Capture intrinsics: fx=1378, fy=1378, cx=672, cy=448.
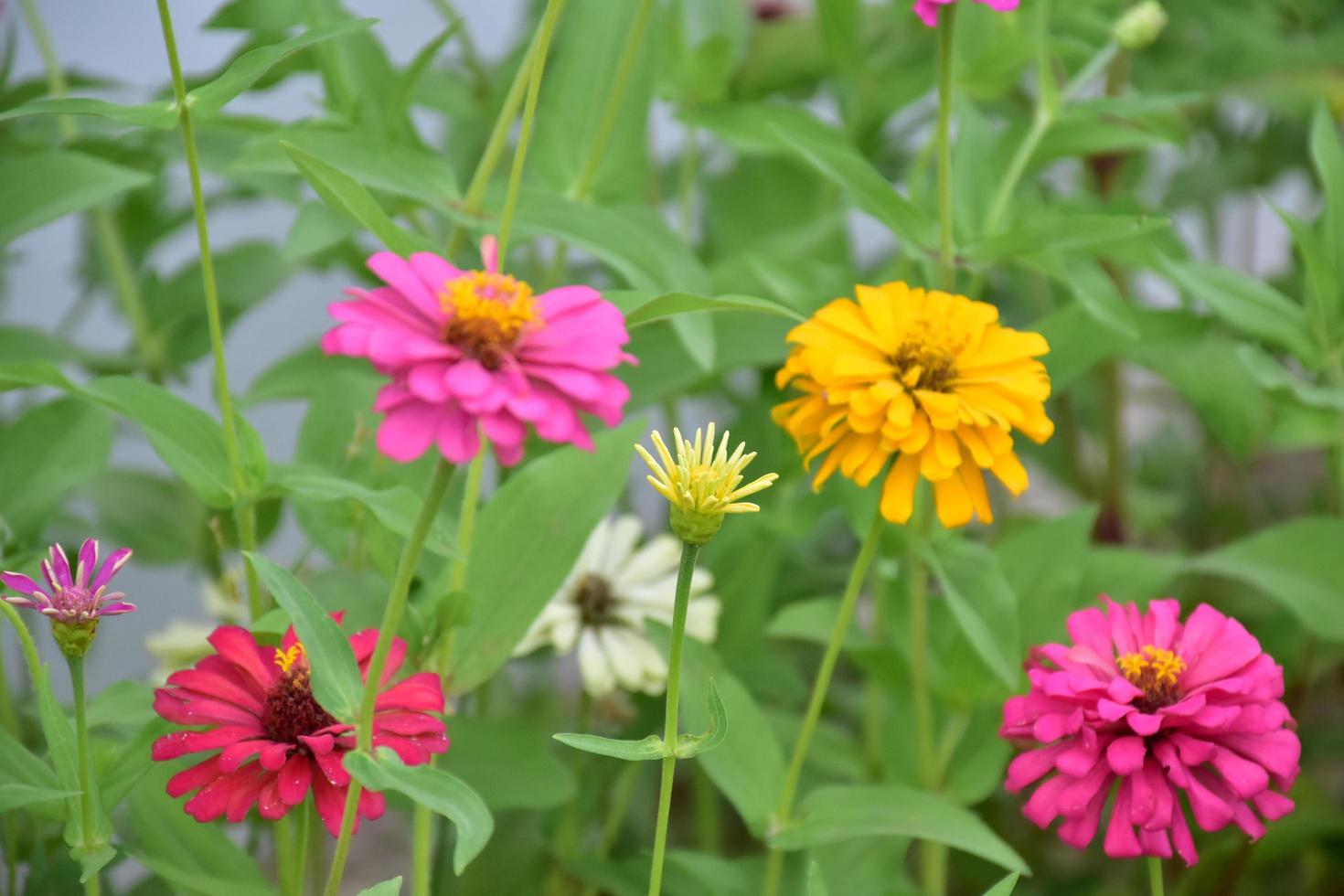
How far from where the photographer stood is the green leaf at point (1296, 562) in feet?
1.83

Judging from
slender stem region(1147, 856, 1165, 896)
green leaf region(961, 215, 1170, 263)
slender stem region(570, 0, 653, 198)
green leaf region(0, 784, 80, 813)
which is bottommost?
green leaf region(0, 784, 80, 813)

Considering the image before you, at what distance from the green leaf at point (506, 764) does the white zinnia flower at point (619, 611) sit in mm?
49

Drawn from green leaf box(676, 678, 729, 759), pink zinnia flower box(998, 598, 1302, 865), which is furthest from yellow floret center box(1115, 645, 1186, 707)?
green leaf box(676, 678, 729, 759)

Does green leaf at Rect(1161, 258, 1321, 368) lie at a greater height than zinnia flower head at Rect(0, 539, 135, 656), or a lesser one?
greater

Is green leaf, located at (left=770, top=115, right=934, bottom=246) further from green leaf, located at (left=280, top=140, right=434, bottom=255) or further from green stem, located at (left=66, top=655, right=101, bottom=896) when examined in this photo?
green stem, located at (left=66, top=655, right=101, bottom=896)

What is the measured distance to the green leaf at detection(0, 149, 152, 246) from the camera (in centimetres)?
50

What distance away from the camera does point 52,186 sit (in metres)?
0.52

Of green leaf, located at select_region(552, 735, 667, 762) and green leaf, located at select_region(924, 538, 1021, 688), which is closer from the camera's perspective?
green leaf, located at select_region(552, 735, 667, 762)

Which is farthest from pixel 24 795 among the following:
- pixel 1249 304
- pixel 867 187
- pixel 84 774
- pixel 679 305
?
pixel 1249 304

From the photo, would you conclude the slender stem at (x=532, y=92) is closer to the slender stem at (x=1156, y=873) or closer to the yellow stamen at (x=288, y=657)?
the yellow stamen at (x=288, y=657)

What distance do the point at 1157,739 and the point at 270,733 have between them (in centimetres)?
24

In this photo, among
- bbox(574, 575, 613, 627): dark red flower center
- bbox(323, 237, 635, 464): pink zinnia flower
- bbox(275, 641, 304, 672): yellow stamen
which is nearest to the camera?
bbox(323, 237, 635, 464): pink zinnia flower

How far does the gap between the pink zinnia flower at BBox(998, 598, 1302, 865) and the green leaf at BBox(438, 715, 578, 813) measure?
0.17 metres

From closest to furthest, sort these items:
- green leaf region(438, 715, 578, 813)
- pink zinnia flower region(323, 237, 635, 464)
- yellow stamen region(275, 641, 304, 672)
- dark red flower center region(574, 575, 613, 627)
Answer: pink zinnia flower region(323, 237, 635, 464) → yellow stamen region(275, 641, 304, 672) → green leaf region(438, 715, 578, 813) → dark red flower center region(574, 575, 613, 627)
